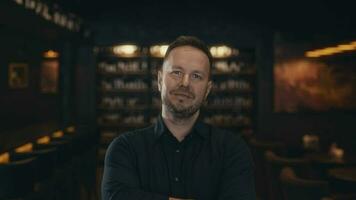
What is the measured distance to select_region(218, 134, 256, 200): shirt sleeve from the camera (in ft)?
6.45

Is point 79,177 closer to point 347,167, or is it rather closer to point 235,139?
point 347,167

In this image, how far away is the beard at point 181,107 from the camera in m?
1.88

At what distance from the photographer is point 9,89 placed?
8852mm

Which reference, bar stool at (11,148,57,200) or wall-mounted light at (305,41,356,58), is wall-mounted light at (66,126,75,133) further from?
wall-mounted light at (305,41,356,58)

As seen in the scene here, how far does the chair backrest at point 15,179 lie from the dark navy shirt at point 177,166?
8.17ft

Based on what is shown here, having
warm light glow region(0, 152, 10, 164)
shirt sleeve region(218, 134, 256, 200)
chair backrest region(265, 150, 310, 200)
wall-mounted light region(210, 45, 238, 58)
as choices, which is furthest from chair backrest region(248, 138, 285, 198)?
shirt sleeve region(218, 134, 256, 200)

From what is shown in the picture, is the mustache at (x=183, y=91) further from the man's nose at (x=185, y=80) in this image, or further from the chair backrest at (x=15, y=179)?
the chair backrest at (x=15, y=179)

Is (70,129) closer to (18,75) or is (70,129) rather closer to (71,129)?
(71,129)

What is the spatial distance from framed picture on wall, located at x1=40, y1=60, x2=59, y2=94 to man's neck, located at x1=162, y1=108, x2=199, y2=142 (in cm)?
785

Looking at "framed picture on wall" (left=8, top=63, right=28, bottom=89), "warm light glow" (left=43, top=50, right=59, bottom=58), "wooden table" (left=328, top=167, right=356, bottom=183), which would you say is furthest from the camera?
"warm light glow" (left=43, top=50, right=59, bottom=58)

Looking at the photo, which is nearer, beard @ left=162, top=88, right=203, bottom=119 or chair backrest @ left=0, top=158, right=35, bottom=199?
beard @ left=162, top=88, right=203, bottom=119

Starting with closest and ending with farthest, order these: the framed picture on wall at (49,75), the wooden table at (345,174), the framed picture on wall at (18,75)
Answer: the wooden table at (345,174) → the framed picture on wall at (18,75) → the framed picture on wall at (49,75)

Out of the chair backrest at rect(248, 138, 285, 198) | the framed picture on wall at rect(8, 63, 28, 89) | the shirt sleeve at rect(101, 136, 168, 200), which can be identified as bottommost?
the chair backrest at rect(248, 138, 285, 198)

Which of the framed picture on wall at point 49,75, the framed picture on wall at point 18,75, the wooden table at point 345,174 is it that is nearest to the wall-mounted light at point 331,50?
the wooden table at point 345,174
